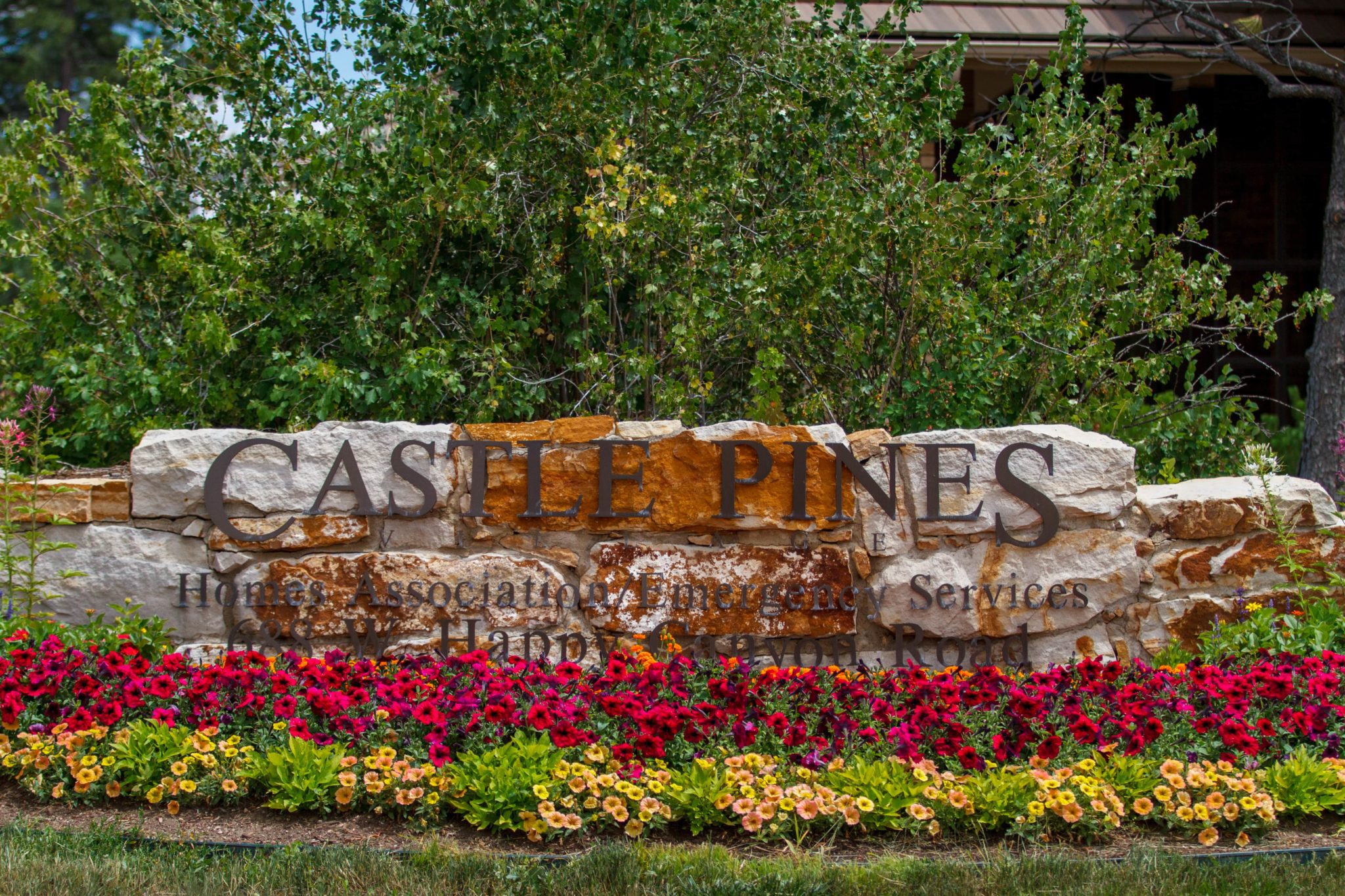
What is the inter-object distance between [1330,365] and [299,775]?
534 centimetres

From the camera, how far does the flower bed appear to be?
2.75 meters

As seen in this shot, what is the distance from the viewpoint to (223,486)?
151 inches

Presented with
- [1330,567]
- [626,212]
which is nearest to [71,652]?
[626,212]

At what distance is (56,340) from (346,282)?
52.2 inches

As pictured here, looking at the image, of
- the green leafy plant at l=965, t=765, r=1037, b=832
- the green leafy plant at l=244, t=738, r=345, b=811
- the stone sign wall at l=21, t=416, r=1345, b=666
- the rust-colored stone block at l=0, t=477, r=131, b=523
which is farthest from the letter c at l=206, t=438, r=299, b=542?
the green leafy plant at l=965, t=765, r=1037, b=832

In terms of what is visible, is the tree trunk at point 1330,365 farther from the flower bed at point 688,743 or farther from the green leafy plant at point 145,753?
the green leafy plant at point 145,753

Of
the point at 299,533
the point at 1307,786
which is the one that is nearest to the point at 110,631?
the point at 299,533

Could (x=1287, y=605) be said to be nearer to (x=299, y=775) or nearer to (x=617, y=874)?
(x=617, y=874)

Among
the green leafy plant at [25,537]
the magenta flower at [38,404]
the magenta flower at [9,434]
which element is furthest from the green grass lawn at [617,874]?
the magenta flower at [38,404]

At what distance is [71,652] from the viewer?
11.0 ft

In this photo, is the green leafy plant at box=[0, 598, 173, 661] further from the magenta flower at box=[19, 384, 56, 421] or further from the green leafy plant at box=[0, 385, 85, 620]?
the magenta flower at box=[19, 384, 56, 421]

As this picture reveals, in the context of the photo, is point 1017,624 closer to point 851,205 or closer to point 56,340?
point 851,205

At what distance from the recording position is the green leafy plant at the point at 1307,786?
111 inches

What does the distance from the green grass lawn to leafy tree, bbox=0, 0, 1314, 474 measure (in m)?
2.14
